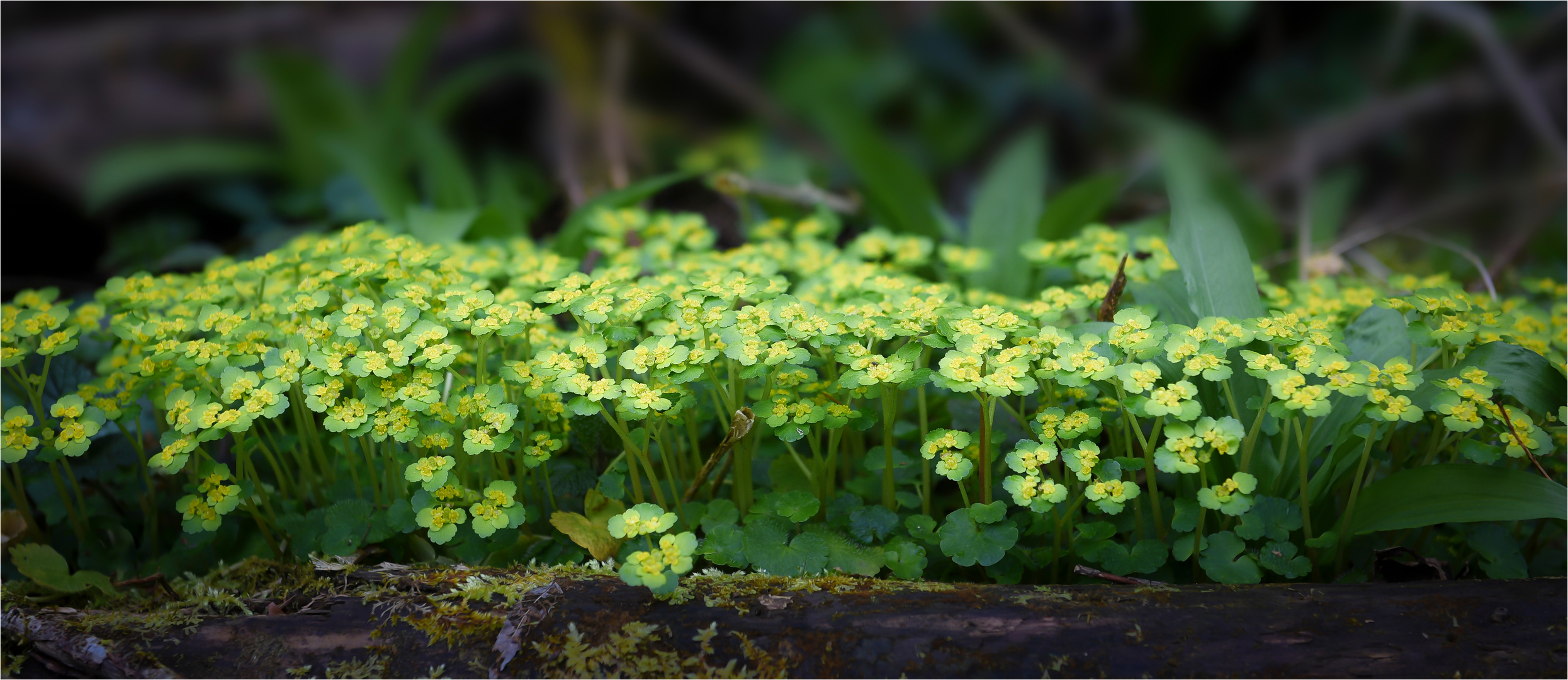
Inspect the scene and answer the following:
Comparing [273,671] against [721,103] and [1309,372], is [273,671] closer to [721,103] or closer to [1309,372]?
[1309,372]

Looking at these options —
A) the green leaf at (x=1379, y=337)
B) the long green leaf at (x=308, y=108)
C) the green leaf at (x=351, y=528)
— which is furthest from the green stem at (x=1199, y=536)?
the long green leaf at (x=308, y=108)

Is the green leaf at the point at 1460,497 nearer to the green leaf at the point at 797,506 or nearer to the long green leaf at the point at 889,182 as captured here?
the green leaf at the point at 797,506

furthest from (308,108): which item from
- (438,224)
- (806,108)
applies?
(806,108)

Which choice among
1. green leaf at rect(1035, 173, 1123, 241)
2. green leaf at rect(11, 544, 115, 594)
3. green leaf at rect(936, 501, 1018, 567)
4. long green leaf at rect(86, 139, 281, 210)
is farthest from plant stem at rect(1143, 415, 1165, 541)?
long green leaf at rect(86, 139, 281, 210)

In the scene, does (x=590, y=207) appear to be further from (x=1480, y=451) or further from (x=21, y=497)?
(x=1480, y=451)

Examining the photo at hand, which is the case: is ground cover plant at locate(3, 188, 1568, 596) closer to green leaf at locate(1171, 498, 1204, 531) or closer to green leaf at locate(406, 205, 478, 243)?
green leaf at locate(1171, 498, 1204, 531)

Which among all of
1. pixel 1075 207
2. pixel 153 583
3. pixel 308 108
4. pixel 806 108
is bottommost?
pixel 153 583
